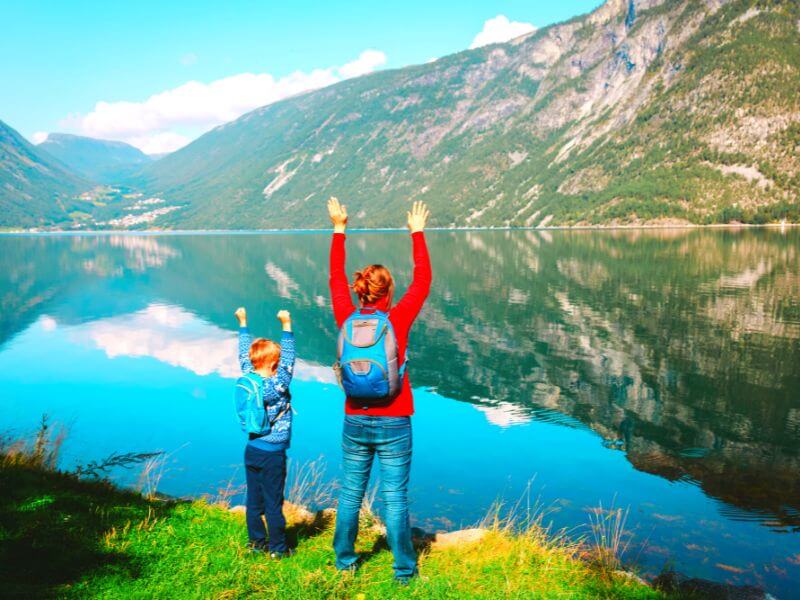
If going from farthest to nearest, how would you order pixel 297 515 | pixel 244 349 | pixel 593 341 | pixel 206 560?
pixel 593 341, pixel 297 515, pixel 244 349, pixel 206 560

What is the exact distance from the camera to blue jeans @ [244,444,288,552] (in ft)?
24.1

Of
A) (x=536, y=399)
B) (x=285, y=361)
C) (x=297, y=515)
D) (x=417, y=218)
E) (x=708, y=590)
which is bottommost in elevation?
(x=536, y=399)

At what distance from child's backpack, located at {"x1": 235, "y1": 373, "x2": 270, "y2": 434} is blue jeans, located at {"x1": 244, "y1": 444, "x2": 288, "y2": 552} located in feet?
1.19

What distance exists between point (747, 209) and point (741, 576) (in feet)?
691

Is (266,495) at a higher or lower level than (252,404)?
lower

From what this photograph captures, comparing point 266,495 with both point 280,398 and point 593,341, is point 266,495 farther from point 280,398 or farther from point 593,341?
point 593,341

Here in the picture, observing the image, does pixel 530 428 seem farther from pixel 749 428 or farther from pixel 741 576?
pixel 741 576

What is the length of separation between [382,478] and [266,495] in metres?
1.68

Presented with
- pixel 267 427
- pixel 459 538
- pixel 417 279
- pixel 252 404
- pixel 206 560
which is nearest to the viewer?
pixel 417 279

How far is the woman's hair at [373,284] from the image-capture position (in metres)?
6.33

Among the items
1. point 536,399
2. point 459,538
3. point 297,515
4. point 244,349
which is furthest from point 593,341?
point 244,349

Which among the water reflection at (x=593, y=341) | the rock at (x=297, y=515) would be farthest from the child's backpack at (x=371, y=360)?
the water reflection at (x=593, y=341)

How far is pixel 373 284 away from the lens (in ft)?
20.8

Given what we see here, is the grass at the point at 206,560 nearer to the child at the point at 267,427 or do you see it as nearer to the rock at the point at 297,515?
the rock at the point at 297,515
